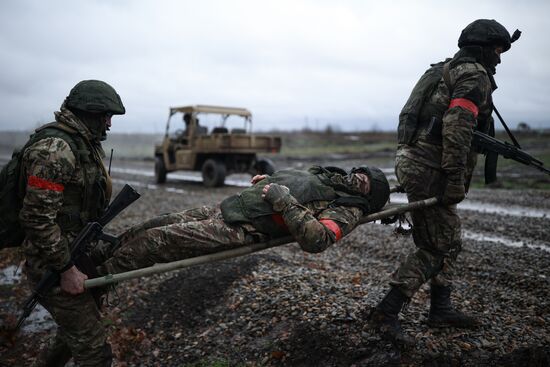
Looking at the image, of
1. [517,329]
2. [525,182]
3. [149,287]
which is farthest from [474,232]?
[525,182]

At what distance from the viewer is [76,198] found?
10.3 ft

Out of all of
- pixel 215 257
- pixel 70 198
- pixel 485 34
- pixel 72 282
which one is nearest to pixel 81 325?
pixel 72 282

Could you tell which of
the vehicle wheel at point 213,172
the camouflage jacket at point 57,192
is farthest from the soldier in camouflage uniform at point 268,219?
the vehicle wheel at point 213,172

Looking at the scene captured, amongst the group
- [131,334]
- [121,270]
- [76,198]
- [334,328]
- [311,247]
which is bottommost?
[131,334]

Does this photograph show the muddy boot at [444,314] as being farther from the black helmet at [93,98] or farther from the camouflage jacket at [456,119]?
the black helmet at [93,98]

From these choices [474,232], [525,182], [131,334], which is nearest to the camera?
[131,334]

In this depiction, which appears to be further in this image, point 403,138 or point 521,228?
point 521,228

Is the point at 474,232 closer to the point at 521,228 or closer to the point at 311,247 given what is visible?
the point at 521,228

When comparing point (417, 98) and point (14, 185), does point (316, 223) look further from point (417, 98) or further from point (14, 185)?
point (14, 185)

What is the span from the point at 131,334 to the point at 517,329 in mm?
3924

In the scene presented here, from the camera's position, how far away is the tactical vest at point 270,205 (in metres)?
3.46

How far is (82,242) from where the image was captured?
308cm

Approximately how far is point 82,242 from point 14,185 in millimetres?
598

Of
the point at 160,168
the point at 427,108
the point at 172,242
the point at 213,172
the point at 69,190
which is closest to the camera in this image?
the point at 69,190
